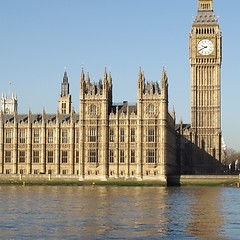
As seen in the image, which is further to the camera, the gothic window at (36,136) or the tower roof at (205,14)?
the tower roof at (205,14)

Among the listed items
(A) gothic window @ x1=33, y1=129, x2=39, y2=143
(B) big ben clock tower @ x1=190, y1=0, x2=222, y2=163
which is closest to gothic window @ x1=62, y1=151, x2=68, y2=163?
(A) gothic window @ x1=33, y1=129, x2=39, y2=143

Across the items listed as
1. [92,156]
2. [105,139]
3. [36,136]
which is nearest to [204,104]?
[105,139]

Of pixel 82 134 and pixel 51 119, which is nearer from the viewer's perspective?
pixel 82 134

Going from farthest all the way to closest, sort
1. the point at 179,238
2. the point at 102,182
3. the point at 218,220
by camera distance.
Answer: the point at 102,182 → the point at 218,220 → the point at 179,238

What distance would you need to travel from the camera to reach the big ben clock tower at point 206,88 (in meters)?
161

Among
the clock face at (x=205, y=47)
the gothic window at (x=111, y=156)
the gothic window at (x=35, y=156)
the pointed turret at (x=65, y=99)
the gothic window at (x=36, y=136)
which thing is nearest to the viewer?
the gothic window at (x=111, y=156)

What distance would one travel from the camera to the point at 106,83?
442 feet

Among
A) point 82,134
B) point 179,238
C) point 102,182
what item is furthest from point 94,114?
point 179,238

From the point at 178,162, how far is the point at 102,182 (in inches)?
1362

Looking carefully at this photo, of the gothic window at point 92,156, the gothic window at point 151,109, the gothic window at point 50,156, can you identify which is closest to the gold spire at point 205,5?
the gothic window at point 151,109

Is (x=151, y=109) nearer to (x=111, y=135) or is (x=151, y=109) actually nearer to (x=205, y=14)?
(x=111, y=135)

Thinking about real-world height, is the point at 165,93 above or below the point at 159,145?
above

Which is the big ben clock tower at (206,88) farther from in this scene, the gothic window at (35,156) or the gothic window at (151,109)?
the gothic window at (35,156)

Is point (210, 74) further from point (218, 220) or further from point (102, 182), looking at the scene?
point (218, 220)
